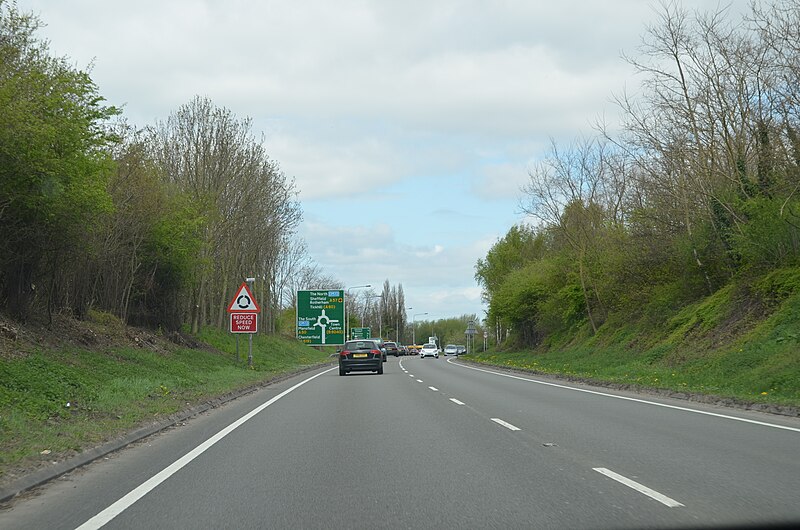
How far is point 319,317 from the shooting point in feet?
173

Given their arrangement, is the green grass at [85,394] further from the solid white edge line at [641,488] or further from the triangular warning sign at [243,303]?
the solid white edge line at [641,488]

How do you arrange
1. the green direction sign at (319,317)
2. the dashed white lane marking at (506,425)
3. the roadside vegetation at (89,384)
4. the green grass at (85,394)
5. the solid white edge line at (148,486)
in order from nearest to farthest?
the solid white edge line at (148,486) → the green grass at (85,394) → the roadside vegetation at (89,384) → the dashed white lane marking at (506,425) → the green direction sign at (319,317)

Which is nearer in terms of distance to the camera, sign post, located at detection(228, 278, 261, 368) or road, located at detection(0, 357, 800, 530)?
road, located at detection(0, 357, 800, 530)

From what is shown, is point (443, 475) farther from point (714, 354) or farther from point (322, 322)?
point (322, 322)

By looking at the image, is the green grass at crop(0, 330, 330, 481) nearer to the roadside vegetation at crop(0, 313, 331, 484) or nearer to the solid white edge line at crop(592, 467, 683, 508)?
the roadside vegetation at crop(0, 313, 331, 484)

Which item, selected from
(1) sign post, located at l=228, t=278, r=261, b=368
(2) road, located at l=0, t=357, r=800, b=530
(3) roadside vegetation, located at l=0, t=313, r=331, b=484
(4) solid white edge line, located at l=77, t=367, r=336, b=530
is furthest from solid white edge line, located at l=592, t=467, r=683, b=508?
(1) sign post, located at l=228, t=278, r=261, b=368

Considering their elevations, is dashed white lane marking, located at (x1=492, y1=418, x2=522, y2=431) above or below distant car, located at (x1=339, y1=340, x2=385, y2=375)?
below

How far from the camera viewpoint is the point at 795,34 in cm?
2352

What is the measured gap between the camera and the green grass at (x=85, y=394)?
10.6 meters

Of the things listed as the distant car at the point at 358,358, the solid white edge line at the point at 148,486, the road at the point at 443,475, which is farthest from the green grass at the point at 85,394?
the distant car at the point at 358,358

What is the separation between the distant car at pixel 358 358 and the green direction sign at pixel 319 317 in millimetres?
15987

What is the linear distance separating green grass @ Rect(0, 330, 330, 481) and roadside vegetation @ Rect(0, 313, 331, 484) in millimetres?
17

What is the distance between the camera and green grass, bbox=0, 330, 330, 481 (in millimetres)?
10641

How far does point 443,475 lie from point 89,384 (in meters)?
11.6
